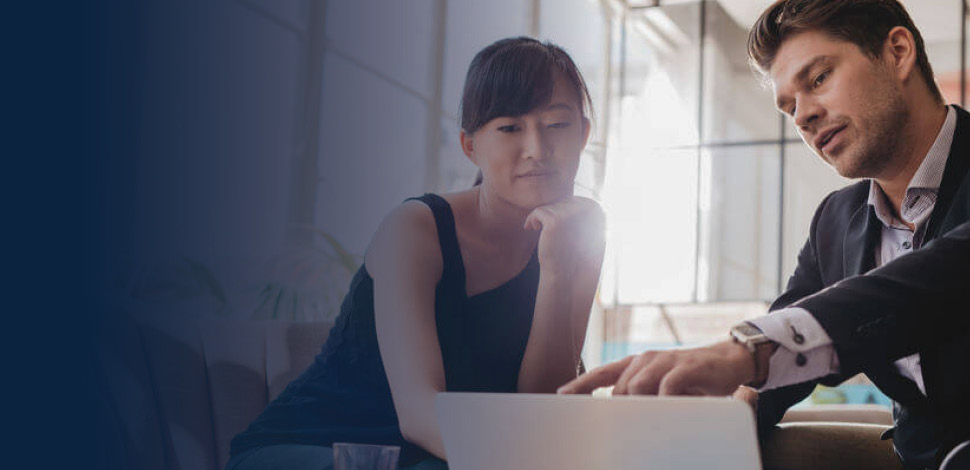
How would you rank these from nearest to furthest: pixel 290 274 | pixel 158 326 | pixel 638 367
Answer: pixel 638 367 < pixel 158 326 < pixel 290 274

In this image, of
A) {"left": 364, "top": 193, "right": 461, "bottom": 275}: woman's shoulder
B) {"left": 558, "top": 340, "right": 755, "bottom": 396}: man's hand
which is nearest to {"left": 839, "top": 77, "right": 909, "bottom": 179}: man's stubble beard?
{"left": 364, "top": 193, "right": 461, "bottom": 275}: woman's shoulder

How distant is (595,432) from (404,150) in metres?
4.96

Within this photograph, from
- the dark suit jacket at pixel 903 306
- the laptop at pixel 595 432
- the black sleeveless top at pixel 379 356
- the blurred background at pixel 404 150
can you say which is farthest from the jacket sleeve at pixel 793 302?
the laptop at pixel 595 432

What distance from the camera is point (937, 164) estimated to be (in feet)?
5.24

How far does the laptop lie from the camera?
67 cm

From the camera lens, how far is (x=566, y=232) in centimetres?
163

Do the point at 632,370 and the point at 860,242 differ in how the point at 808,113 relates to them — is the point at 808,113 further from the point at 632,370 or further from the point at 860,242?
the point at 632,370

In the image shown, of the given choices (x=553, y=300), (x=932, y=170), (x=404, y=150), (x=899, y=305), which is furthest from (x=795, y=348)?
(x=404, y=150)

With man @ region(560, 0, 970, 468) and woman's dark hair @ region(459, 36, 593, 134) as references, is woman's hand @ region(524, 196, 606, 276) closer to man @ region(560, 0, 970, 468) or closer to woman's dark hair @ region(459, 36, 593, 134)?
woman's dark hair @ region(459, 36, 593, 134)

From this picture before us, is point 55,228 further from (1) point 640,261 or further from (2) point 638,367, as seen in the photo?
(1) point 640,261

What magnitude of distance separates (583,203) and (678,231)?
28.6ft

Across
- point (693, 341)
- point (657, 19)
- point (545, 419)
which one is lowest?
point (693, 341)

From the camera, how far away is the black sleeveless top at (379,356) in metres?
1.62

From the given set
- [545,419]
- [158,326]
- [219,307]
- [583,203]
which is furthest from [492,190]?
[219,307]
